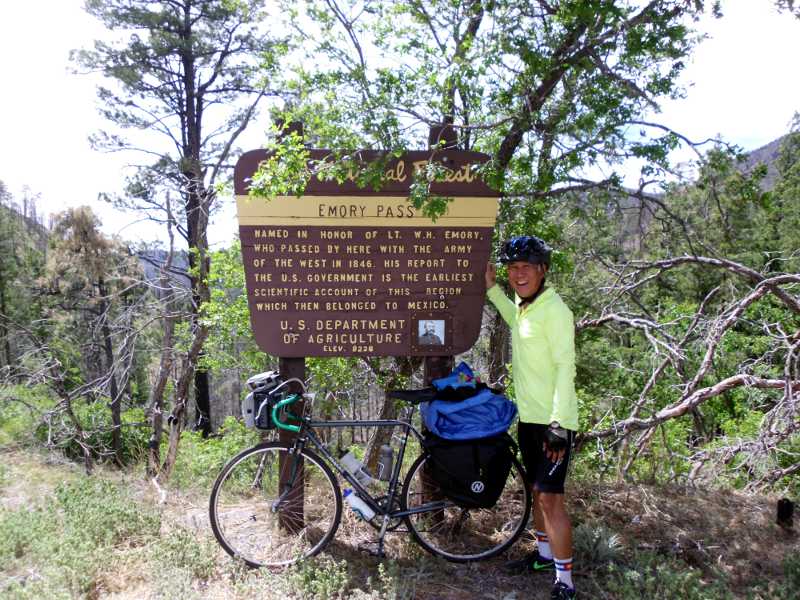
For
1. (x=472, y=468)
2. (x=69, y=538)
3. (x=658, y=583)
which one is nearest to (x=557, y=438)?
(x=472, y=468)

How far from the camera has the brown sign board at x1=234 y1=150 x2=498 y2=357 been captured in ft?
14.0

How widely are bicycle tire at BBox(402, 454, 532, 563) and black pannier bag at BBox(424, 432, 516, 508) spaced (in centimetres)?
18

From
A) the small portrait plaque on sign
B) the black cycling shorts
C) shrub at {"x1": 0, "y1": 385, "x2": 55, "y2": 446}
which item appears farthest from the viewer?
shrub at {"x1": 0, "y1": 385, "x2": 55, "y2": 446}

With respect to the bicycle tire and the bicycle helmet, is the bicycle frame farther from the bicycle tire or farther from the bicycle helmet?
the bicycle helmet

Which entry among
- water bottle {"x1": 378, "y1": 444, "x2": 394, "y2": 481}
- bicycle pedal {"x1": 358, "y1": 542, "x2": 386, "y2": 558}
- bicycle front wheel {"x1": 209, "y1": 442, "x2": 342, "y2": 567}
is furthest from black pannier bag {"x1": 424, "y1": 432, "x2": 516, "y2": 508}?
bicycle front wheel {"x1": 209, "y1": 442, "x2": 342, "y2": 567}

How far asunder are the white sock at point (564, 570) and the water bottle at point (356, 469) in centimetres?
136

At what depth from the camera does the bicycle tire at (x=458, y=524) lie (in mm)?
4168

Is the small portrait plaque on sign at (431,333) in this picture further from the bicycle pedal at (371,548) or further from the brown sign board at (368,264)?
the bicycle pedal at (371,548)

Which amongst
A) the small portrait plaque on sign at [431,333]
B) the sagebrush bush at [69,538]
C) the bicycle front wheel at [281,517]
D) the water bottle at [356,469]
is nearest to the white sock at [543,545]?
the water bottle at [356,469]

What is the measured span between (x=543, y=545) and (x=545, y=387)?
1170mm

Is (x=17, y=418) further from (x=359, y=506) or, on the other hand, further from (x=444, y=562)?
(x=444, y=562)

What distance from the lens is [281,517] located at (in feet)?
14.1

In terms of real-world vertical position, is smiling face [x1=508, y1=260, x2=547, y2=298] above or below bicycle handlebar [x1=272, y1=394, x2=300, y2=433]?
above

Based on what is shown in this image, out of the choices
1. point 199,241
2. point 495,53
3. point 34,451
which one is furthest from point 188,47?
point 495,53
